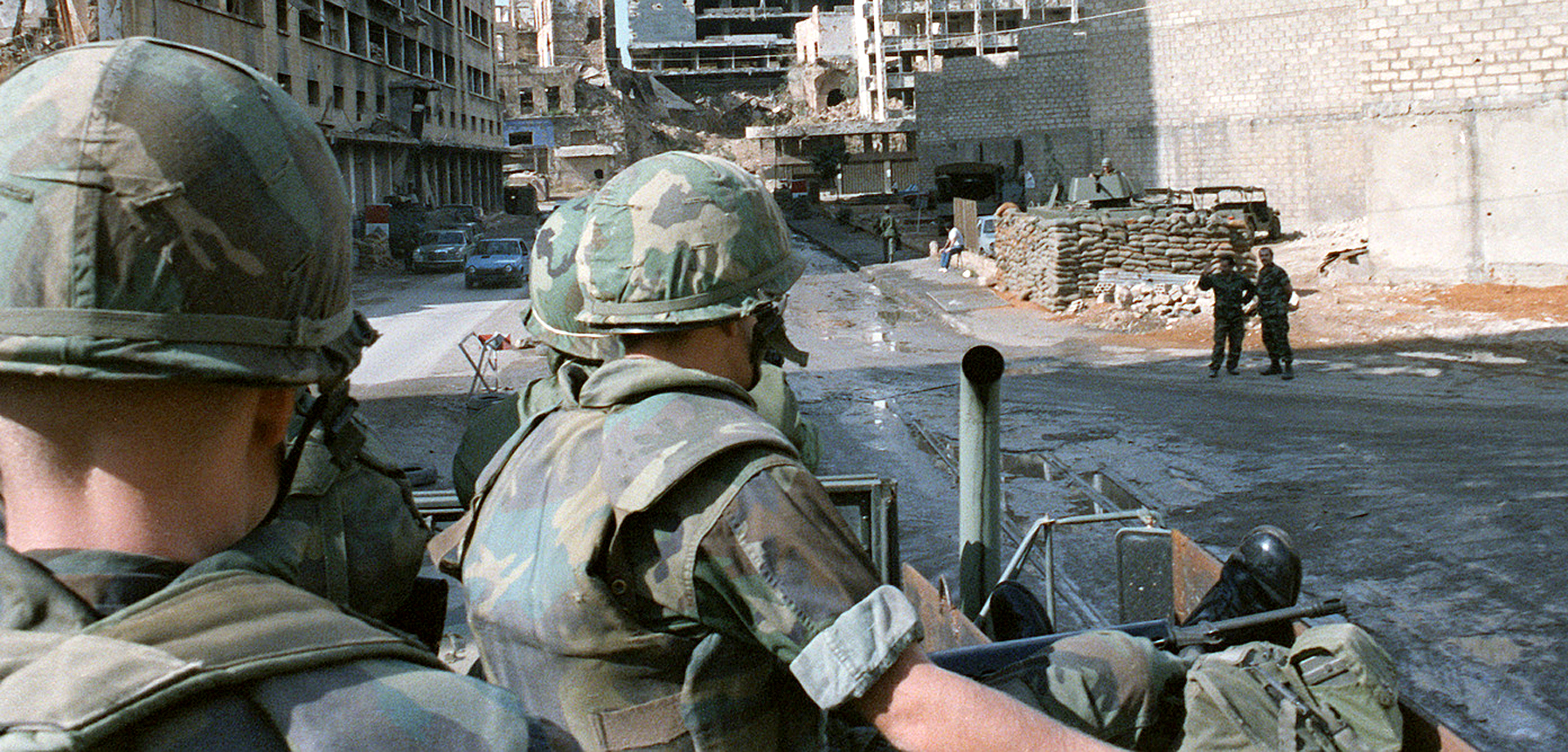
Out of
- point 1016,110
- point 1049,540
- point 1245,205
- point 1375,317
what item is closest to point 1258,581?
point 1049,540

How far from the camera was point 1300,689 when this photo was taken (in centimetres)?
288

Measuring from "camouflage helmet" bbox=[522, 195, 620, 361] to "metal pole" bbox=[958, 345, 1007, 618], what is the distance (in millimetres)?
1094

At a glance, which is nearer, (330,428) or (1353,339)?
(330,428)

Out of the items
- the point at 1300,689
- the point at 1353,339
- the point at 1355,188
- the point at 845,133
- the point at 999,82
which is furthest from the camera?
the point at 845,133

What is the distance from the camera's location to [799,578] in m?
1.70

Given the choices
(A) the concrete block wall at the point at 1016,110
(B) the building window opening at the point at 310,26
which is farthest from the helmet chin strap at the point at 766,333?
(B) the building window opening at the point at 310,26

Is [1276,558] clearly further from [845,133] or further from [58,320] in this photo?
[845,133]

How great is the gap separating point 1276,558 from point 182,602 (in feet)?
10.8

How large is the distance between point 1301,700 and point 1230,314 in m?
11.2

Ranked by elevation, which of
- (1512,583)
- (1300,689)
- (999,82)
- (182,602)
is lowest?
(1512,583)

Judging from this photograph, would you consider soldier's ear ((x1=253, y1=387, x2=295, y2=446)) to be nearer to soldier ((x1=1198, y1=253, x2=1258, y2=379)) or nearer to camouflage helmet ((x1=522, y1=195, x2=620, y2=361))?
camouflage helmet ((x1=522, y1=195, x2=620, y2=361))

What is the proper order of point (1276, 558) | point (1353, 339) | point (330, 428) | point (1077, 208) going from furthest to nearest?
point (1077, 208)
point (1353, 339)
point (1276, 558)
point (330, 428)

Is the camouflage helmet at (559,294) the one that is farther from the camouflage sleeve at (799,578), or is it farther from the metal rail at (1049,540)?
the camouflage sleeve at (799,578)

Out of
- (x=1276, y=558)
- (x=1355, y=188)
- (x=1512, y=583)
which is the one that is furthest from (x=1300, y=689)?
(x=1355, y=188)
